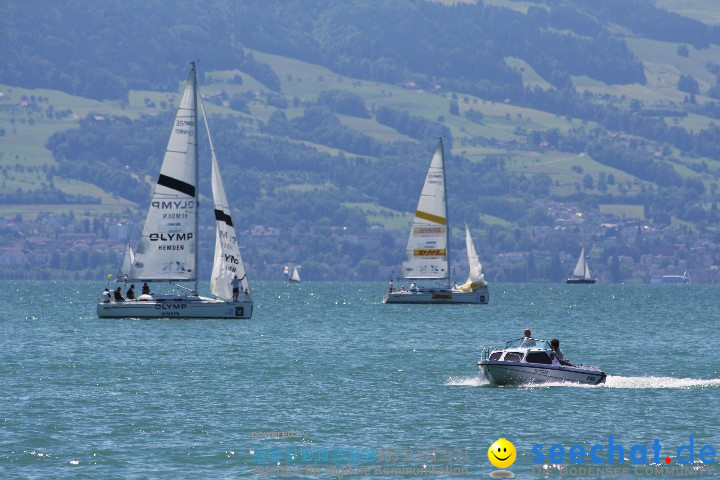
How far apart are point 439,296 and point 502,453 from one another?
92.0 m

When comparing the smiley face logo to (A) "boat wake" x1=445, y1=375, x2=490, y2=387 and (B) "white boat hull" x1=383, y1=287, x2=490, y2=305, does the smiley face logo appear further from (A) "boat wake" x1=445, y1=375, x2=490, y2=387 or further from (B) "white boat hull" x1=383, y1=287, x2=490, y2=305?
(B) "white boat hull" x1=383, y1=287, x2=490, y2=305

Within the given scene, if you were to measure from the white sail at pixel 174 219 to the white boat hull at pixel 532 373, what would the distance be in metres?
35.2

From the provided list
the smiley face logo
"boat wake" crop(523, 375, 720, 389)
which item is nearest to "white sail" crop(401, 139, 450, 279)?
"boat wake" crop(523, 375, 720, 389)

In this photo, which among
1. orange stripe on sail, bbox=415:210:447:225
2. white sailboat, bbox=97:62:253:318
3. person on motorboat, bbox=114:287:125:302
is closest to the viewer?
white sailboat, bbox=97:62:253:318

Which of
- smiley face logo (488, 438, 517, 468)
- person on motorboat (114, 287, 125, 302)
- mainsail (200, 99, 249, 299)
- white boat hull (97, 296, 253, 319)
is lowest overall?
smiley face logo (488, 438, 517, 468)

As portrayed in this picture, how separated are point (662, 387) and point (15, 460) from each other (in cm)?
2755

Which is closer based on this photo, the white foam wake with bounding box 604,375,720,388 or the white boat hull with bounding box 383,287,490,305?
the white foam wake with bounding box 604,375,720,388

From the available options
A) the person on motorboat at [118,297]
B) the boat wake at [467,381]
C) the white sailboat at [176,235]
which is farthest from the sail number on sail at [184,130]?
the boat wake at [467,381]

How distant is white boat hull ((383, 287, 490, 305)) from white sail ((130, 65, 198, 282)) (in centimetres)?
4532

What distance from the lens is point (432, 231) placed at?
5320 inches

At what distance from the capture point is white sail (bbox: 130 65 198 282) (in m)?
94.1

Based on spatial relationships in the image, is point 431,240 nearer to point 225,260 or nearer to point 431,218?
point 431,218

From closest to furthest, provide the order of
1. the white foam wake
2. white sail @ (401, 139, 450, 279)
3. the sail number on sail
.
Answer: the white foam wake
the sail number on sail
white sail @ (401, 139, 450, 279)

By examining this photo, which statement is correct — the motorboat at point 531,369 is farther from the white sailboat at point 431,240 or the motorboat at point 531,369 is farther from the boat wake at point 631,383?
the white sailboat at point 431,240
